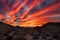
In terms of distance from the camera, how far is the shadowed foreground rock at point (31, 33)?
83.9 ft

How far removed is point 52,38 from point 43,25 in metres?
5.66

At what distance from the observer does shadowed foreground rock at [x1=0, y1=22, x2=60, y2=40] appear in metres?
25.6

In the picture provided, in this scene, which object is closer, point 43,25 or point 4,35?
point 4,35

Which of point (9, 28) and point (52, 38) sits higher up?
point (9, 28)

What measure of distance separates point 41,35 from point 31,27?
11.6ft

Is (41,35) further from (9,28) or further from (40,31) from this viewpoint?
(9,28)

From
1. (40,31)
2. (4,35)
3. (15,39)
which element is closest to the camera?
(15,39)

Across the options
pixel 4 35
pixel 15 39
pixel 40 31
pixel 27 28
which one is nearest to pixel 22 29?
pixel 27 28

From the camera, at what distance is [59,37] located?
25.9 meters

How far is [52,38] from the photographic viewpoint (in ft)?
83.5

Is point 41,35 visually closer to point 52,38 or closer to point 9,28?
point 52,38

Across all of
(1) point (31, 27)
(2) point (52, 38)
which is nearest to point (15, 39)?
(2) point (52, 38)

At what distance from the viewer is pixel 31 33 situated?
28.8m

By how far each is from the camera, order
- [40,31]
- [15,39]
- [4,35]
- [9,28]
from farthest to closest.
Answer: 1. [9,28]
2. [40,31]
3. [4,35]
4. [15,39]
